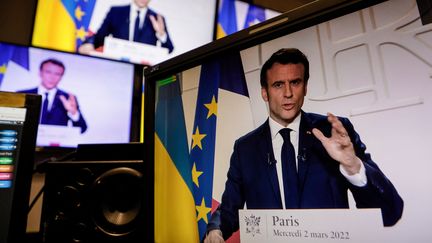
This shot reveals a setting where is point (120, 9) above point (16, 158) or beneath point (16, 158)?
above

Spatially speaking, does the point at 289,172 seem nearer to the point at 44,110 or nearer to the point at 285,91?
the point at 285,91

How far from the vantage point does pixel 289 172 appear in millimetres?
432

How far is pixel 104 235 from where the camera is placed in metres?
0.59

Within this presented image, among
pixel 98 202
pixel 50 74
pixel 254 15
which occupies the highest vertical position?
pixel 254 15

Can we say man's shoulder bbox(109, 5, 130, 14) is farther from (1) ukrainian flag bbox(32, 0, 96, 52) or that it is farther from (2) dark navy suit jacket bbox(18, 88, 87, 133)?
(2) dark navy suit jacket bbox(18, 88, 87, 133)

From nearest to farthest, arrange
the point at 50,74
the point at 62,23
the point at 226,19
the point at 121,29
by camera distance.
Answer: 1. the point at 50,74
2. the point at 62,23
3. the point at 121,29
4. the point at 226,19

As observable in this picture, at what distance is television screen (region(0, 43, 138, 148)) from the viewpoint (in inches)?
38.9

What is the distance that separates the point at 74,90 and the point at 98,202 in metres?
0.56

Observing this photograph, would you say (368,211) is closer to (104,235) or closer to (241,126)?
(241,126)

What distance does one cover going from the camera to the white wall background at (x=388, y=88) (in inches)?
13.1

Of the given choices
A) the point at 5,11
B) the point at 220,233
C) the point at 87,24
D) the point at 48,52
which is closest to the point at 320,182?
the point at 220,233

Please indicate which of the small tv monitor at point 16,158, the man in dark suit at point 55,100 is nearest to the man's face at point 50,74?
the man in dark suit at point 55,100

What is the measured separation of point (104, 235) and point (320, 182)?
43 cm

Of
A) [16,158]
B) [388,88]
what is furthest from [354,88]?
[16,158]
